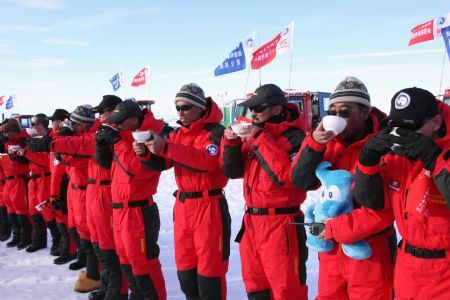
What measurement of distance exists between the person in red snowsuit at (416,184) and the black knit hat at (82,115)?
11.9ft

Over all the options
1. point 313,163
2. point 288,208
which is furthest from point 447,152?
point 288,208

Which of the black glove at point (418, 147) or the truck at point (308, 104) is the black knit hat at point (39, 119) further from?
the truck at point (308, 104)

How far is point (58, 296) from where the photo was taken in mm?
4469

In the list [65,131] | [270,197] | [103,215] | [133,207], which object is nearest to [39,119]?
[65,131]

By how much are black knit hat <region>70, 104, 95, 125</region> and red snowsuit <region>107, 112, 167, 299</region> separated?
4.23 ft

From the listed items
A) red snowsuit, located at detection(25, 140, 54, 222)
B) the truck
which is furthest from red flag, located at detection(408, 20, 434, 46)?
red snowsuit, located at detection(25, 140, 54, 222)

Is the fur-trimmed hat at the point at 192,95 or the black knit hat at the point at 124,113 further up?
the fur-trimmed hat at the point at 192,95

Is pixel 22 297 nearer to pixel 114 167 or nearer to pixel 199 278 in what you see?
pixel 114 167

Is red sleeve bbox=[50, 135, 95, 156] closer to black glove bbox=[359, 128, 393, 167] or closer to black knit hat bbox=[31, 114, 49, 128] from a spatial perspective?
black knit hat bbox=[31, 114, 49, 128]

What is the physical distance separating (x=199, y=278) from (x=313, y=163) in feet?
4.87

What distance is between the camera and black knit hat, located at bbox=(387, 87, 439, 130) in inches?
72.0

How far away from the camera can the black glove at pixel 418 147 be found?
1.71 m

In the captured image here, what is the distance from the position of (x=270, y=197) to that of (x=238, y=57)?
49.3 feet

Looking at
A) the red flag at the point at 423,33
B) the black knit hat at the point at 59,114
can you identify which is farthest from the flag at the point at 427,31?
the black knit hat at the point at 59,114
